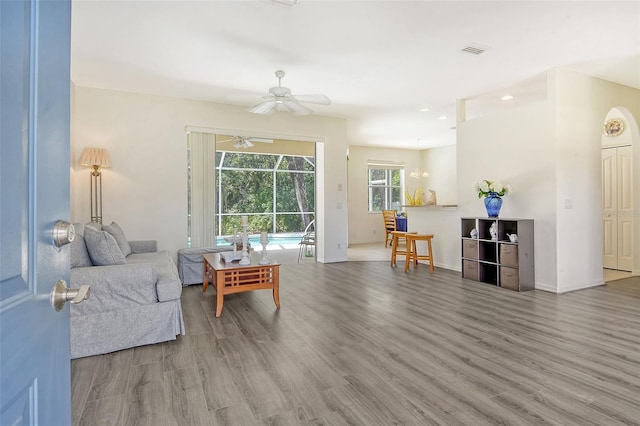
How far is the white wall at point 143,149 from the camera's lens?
16.1 ft

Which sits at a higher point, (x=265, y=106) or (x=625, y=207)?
(x=265, y=106)

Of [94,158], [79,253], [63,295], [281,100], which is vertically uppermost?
[281,100]

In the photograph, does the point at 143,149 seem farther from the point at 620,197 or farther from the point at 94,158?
the point at 620,197

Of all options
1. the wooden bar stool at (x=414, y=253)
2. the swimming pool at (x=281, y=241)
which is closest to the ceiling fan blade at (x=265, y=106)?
the wooden bar stool at (x=414, y=253)

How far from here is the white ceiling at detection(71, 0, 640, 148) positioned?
303cm

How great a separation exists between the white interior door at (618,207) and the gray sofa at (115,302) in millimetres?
6597

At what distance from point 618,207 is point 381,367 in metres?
5.64

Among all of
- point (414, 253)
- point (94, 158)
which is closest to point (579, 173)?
point (414, 253)

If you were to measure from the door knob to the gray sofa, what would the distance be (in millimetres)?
2112

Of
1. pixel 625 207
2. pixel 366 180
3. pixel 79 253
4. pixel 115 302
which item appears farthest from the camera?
pixel 366 180

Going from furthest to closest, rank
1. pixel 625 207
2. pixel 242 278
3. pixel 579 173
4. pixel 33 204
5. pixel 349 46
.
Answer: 1. pixel 625 207
2. pixel 579 173
3. pixel 349 46
4. pixel 242 278
5. pixel 33 204

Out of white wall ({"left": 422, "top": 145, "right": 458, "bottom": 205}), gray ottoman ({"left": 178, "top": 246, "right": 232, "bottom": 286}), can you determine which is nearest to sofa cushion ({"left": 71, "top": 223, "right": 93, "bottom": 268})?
gray ottoman ({"left": 178, "top": 246, "right": 232, "bottom": 286})

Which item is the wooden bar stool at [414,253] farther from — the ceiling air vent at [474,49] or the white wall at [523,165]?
the ceiling air vent at [474,49]

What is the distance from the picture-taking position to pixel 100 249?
2.86 meters
